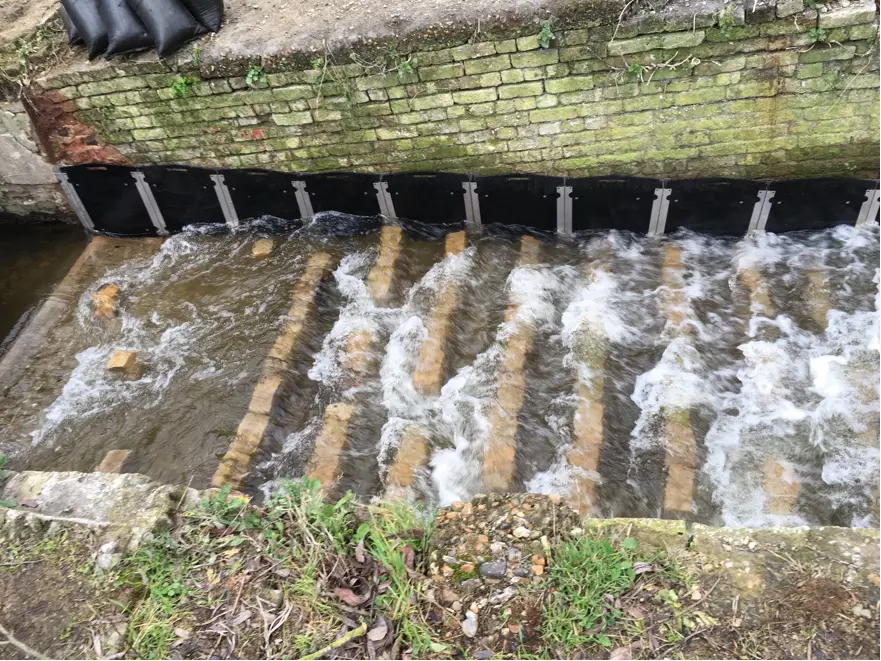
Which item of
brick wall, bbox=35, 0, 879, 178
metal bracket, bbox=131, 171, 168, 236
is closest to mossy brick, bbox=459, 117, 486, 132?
brick wall, bbox=35, 0, 879, 178

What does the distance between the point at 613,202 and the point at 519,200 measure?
2.32 ft

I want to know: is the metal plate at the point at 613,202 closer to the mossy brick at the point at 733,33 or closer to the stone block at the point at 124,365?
the mossy brick at the point at 733,33

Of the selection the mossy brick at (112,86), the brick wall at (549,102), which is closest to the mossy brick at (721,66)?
the brick wall at (549,102)

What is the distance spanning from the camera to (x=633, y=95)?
4.06 m

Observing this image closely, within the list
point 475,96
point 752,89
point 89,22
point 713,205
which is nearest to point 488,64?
point 475,96

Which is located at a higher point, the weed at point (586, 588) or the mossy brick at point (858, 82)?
the mossy brick at point (858, 82)

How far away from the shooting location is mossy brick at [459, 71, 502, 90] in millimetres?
4043

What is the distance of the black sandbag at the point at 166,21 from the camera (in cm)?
412

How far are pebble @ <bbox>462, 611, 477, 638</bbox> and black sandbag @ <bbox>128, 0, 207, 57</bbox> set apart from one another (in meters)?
4.21

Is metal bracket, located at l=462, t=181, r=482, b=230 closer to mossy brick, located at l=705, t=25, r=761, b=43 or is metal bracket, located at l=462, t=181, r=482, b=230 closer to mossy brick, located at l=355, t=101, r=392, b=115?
mossy brick, located at l=355, t=101, r=392, b=115

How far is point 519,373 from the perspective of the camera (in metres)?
3.55

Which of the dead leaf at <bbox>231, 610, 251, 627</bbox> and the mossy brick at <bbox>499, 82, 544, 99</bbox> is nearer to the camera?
the dead leaf at <bbox>231, 610, 251, 627</bbox>

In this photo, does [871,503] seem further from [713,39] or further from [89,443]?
[89,443]

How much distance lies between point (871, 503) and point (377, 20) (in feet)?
13.4
